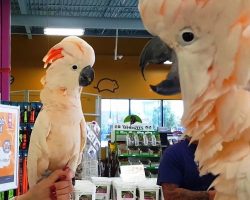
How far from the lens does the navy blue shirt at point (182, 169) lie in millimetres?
2006

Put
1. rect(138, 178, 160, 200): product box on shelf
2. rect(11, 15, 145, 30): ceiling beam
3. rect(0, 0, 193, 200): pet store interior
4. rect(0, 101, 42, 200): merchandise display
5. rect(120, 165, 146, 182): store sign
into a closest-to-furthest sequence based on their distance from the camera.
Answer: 1. rect(0, 0, 193, 200): pet store interior
2. rect(138, 178, 160, 200): product box on shelf
3. rect(120, 165, 146, 182): store sign
4. rect(0, 101, 42, 200): merchandise display
5. rect(11, 15, 145, 30): ceiling beam

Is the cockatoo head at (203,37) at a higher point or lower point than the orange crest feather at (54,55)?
lower

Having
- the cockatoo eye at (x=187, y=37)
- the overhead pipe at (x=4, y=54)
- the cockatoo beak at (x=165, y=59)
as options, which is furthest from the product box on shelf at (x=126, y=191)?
the cockatoo eye at (x=187, y=37)

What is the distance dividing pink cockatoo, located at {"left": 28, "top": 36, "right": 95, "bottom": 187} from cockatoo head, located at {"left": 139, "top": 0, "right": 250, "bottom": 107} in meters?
0.66

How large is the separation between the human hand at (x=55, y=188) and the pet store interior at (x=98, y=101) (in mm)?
96

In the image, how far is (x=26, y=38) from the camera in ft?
33.1

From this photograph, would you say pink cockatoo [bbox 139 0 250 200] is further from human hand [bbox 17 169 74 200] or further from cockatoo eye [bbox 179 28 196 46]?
human hand [bbox 17 169 74 200]

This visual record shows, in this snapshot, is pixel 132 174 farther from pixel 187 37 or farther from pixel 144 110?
pixel 144 110

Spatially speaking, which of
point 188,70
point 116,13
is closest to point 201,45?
point 188,70

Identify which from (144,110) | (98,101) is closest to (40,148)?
(98,101)

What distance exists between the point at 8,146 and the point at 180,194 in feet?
2.66

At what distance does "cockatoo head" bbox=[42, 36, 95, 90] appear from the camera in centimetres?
146

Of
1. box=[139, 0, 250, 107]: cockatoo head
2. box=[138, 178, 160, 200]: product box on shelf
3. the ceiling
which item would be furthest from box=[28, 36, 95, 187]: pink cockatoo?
the ceiling

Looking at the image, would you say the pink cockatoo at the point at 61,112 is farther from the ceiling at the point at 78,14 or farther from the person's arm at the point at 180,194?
the ceiling at the point at 78,14
